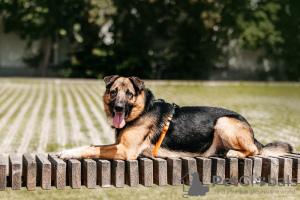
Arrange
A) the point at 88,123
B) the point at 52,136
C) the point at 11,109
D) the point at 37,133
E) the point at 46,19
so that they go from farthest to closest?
the point at 46,19 → the point at 11,109 → the point at 88,123 → the point at 37,133 → the point at 52,136

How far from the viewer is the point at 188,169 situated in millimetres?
5699

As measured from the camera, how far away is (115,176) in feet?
18.2

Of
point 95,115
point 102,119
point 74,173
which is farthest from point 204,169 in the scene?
point 95,115

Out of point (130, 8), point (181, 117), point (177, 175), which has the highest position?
point (130, 8)

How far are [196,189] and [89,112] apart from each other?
9326 mm

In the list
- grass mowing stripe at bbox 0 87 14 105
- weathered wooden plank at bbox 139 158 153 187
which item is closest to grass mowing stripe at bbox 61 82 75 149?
grass mowing stripe at bbox 0 87 14 105

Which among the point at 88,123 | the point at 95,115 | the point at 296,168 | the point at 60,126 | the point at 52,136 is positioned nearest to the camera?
the point at 296,168

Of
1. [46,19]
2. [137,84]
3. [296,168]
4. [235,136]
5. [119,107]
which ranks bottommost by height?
[296,168]

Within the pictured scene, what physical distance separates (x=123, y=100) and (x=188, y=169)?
108cm

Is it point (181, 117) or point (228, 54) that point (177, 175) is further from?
point (228, 54)

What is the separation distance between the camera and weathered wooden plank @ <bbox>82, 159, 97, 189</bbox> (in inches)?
217

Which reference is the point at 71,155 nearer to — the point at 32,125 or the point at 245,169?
the point at 245,169

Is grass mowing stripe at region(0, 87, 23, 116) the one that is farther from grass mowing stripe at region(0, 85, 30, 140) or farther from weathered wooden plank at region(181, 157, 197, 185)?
weathered wooden plank at region(181, 157, 197, 185)

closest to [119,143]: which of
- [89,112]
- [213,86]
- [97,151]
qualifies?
[97,151]
